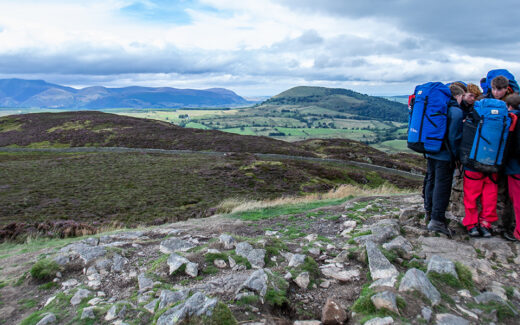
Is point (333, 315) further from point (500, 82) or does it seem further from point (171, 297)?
point (500, 82)

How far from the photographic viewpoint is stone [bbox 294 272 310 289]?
572cm

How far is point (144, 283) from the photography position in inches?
241

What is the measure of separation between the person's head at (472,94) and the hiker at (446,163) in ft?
0.64

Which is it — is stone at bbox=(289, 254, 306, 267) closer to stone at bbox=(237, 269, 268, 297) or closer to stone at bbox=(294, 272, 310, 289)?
stone at bbox=(294, 272, 310, 289)

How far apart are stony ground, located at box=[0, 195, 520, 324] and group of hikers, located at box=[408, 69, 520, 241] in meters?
0.68

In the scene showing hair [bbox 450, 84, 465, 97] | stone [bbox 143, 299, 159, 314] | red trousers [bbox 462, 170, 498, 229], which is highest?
hair [bbox 450, 84, 465, 97]

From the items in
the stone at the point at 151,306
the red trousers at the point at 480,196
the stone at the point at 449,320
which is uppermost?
the red trousers at the point at 480,196

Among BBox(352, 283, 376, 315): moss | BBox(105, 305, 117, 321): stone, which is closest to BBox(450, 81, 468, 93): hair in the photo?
BBox(352, 283, 376, 315): moss

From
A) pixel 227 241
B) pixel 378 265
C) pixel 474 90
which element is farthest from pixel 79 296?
pixel 474 90

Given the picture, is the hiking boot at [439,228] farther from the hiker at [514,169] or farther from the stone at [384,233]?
the hiker at [514,169]

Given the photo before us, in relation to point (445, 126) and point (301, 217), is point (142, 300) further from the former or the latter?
point (301, 217)

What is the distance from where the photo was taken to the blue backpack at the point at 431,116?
284 inches

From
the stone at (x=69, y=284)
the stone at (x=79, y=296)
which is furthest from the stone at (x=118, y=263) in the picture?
the stone at (x=79, y=296)

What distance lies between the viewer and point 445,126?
724 cm
